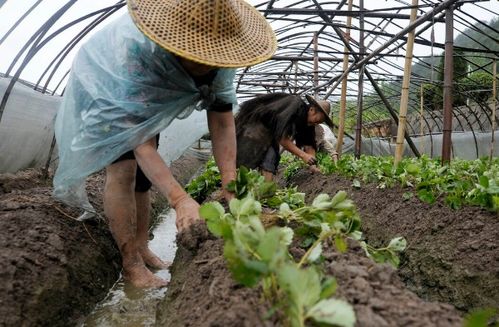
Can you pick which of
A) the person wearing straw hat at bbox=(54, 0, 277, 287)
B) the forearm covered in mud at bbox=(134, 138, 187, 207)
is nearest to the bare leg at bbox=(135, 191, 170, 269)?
the person wearing straw hat at bbox=(54, 0, 277, 287)

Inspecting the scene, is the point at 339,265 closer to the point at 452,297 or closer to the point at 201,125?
the point at 452,297

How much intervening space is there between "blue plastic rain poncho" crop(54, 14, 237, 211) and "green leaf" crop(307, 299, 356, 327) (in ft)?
4.97

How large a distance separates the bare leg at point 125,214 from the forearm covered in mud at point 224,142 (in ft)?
1.53

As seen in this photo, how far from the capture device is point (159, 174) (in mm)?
1950

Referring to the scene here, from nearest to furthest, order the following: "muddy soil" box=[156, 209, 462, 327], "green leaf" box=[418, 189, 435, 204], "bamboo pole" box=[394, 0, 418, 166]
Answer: "muddy soil" box=[156, 209, 462, 327], "green leaf" box=[418, 189, 435, 204], "bamboo pole" box=[394, 0, 418, 166]

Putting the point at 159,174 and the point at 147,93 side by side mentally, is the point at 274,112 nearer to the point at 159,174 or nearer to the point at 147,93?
the point at 147,93

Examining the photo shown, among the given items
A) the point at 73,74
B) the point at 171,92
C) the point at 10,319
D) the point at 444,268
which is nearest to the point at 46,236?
the point at 10,319

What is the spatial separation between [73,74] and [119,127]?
0.49 m

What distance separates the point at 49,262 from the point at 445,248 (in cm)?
209

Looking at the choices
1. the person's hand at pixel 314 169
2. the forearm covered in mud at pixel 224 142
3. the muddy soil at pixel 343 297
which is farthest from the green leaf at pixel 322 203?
the person's hand at pixel 314 169

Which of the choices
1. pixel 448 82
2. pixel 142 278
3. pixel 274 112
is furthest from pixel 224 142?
pixel 448 82

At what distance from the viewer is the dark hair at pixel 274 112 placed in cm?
437

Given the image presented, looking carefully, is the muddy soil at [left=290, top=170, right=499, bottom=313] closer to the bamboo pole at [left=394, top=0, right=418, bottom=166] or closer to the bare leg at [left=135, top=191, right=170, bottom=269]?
the bamboo pole at [left=394, top=0, right=418, bottom=166]

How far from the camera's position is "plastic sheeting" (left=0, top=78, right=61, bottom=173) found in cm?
458
